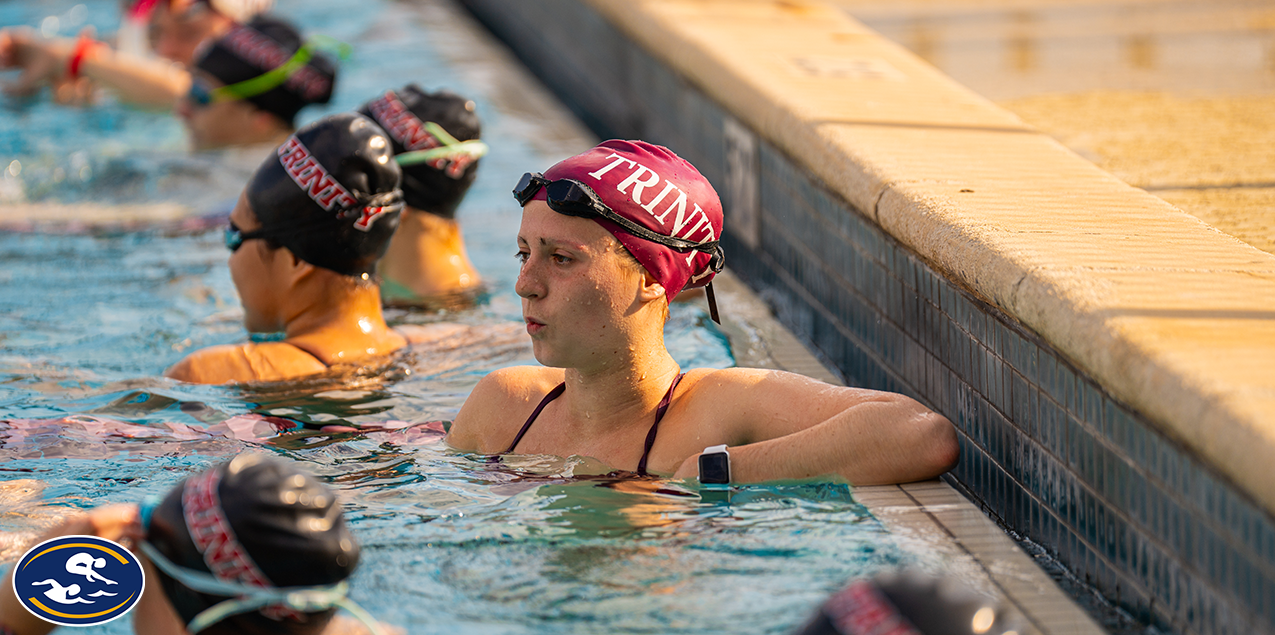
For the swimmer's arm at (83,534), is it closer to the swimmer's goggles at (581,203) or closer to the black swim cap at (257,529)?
the black swim cap at (257,529)

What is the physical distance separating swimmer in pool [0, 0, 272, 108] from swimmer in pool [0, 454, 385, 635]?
7826 millimetres

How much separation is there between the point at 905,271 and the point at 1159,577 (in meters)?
1.59

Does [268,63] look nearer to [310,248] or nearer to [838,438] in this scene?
[310,248]

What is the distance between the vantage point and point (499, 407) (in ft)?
12.2

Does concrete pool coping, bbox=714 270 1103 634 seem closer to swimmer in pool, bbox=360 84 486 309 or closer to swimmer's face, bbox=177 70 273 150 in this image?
swimmer in pool, bbox=360 84 486 309

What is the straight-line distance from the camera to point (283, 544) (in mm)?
2154

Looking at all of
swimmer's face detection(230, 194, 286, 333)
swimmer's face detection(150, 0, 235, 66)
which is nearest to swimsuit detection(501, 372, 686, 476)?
swimmer's face detection(230, 194, 286, 333)

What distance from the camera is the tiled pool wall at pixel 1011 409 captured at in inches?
98.0

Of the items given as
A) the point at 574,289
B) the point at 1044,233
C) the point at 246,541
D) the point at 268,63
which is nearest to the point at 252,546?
the point at 246,541

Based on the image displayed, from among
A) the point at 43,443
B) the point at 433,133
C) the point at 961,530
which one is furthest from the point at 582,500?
the point at 433,133

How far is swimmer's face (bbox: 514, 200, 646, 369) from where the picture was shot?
10.6 feet

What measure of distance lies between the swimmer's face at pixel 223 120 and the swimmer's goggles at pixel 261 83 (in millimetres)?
17

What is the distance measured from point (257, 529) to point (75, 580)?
732 millimetres

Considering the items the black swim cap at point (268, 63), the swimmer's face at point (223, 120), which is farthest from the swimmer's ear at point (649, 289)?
the swimmer's face at point (223, 120)
